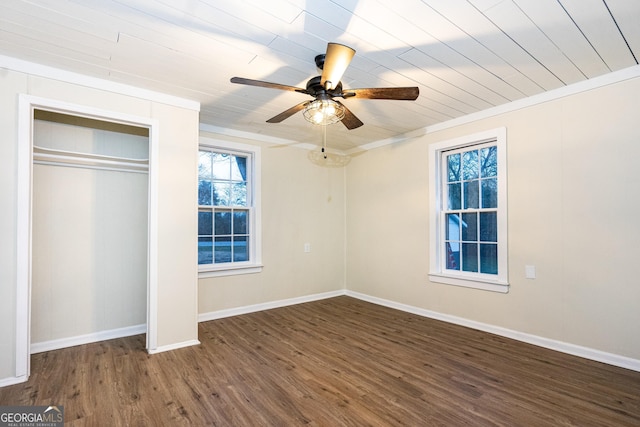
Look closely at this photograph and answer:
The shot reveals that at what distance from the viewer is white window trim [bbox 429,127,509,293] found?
3553 millimetres

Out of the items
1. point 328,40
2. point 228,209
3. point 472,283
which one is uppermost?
point 328,40

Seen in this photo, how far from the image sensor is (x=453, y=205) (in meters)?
4.18

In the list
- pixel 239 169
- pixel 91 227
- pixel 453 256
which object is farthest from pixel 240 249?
pixel 453 256

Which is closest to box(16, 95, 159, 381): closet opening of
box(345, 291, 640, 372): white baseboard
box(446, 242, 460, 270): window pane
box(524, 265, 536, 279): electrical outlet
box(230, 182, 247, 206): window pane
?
box(230, 182, 247, 206): window pane

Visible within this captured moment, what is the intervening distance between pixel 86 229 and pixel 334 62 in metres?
3.14

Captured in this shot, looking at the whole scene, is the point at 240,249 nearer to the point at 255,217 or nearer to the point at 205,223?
the point at 255,217

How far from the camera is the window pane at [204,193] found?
433 centimetres

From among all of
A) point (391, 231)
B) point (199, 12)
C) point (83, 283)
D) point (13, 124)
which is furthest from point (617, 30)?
point (83, 283)

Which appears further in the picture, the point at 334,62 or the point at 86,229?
the point at 86,229

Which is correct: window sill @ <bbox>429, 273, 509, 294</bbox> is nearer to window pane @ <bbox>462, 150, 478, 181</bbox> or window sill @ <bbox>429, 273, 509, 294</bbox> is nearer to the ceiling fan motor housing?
window pane @ <bbox>462, 150, 478, 181</bbox>

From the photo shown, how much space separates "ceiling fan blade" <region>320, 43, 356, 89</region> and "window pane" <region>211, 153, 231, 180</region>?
2632 mm

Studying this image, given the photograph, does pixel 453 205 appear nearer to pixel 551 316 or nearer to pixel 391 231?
pixel 391 231

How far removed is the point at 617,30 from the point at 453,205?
2.30 meters

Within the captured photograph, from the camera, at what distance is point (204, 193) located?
4.36 meters
